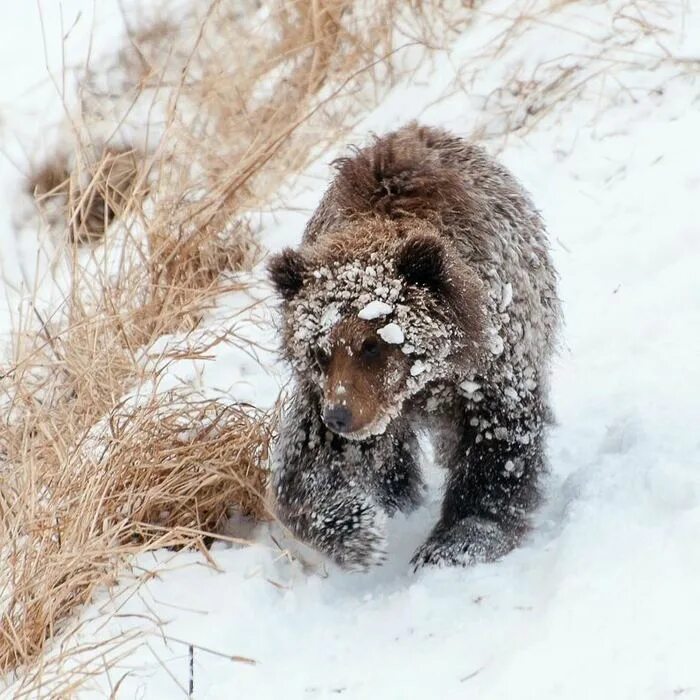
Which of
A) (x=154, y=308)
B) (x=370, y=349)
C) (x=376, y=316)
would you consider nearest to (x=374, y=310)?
(x=376, y=316)

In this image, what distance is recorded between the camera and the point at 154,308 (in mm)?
5609

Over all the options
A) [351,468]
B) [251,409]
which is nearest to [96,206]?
[251,409]

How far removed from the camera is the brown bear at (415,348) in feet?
11.3

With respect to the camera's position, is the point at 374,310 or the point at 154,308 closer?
the point at 374,310

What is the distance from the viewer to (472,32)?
7.76 m

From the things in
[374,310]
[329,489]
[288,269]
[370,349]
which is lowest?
[329,489]

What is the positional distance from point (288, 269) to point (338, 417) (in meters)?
0.50

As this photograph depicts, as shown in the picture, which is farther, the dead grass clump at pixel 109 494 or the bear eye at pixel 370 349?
the dead grass clump at pixel 109 494

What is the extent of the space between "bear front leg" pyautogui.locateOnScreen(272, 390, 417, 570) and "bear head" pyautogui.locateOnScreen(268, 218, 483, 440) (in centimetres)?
30

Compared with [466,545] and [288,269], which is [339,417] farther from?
[466,545]

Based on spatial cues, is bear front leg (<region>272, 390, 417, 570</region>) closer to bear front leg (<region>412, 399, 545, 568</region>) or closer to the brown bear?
the brown bear

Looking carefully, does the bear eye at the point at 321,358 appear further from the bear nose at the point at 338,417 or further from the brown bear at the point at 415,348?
the bear nose at the point at 338,417

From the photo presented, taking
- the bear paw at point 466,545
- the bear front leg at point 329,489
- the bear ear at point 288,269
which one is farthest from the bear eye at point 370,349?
the bear paw at point 466,545

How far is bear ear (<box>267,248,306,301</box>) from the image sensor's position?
11.6 ft
